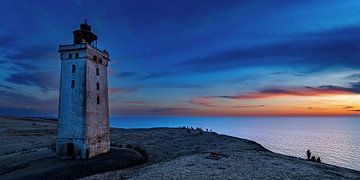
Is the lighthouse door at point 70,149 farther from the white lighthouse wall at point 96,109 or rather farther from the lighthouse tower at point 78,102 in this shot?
the white lighthouse wall at point 96,109

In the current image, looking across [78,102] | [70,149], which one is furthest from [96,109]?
[70,149]

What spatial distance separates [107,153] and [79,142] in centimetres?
395

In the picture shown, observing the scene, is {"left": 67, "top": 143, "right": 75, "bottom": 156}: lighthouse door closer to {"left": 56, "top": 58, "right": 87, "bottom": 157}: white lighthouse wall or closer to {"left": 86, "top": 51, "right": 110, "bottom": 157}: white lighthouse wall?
{"left": 56, "top": 58, "right": 87, "bottom": 157}: white lighthouse wall

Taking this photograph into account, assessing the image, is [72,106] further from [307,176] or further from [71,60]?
[307,176]

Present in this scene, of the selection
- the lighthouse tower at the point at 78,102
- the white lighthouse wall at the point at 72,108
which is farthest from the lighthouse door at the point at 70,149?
the white lighthouse wall at the point at 72,108

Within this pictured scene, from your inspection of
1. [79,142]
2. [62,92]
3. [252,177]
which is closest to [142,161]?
[79,142]

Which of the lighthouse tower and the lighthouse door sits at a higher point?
the lighthouse tower

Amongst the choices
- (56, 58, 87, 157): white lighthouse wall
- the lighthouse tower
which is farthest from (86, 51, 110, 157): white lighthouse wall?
(56, 58, 87, 157): white lighthouse wall

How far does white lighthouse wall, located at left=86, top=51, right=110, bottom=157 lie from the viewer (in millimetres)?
25156

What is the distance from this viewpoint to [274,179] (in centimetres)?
1644

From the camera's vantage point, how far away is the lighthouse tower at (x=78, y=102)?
24609 millimetres

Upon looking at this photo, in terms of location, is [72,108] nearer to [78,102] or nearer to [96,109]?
[78,102]

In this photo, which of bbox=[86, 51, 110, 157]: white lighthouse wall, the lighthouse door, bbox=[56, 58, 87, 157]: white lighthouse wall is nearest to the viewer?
bbox=[56, 58, 87, 157]: white lighthouse wall

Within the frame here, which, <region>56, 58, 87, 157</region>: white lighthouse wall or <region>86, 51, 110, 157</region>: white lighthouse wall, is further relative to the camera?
<region>86, 51, 110, 157</region>: white lighthouse wall
